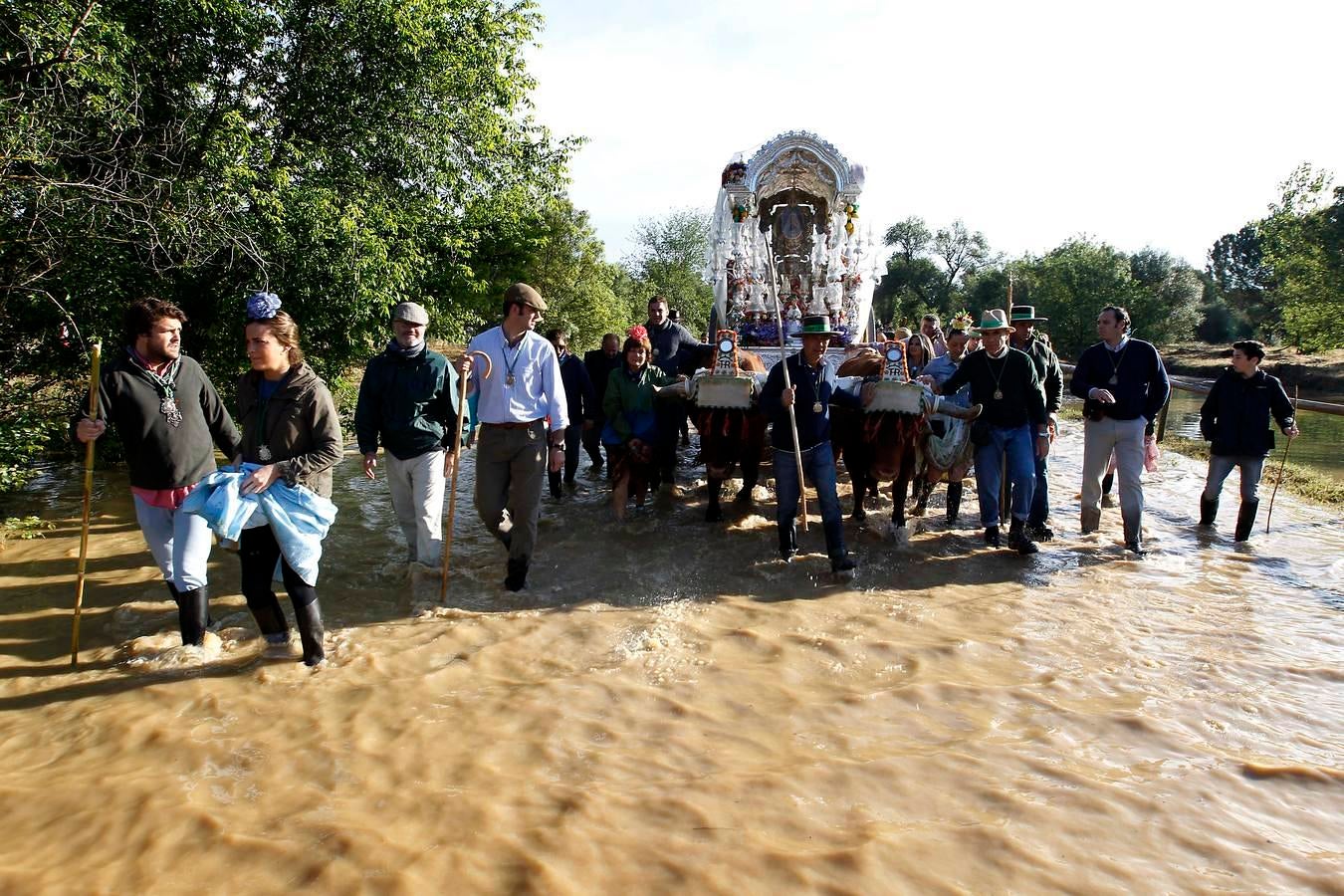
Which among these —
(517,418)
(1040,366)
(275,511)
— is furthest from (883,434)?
(275,511)

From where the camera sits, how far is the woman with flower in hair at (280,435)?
3.90 m

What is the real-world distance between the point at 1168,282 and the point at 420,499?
1921 inches

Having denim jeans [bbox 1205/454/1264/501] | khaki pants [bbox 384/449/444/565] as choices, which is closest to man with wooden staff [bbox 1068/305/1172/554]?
denim jeans [bbox 1205/454/1264/501]

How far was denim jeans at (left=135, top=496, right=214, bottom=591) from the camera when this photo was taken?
4121 mm

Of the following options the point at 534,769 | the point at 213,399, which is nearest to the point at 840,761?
the point at 534,769

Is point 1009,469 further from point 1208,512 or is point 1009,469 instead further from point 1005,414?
point 1208,512

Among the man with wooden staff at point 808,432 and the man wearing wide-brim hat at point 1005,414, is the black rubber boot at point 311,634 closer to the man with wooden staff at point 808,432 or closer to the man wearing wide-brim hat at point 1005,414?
the man with wooden staff at point 808,432

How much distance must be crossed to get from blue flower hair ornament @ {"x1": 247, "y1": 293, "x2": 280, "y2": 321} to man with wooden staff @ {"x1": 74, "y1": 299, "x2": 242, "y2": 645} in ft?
1.93

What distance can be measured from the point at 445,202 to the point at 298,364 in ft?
24.4

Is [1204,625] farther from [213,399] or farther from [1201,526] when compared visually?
[213,399]

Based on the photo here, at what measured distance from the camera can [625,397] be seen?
748cm

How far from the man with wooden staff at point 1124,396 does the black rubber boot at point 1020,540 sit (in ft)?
2.75

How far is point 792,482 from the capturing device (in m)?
6.06

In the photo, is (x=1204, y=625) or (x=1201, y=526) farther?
(x=1201, y=526)
